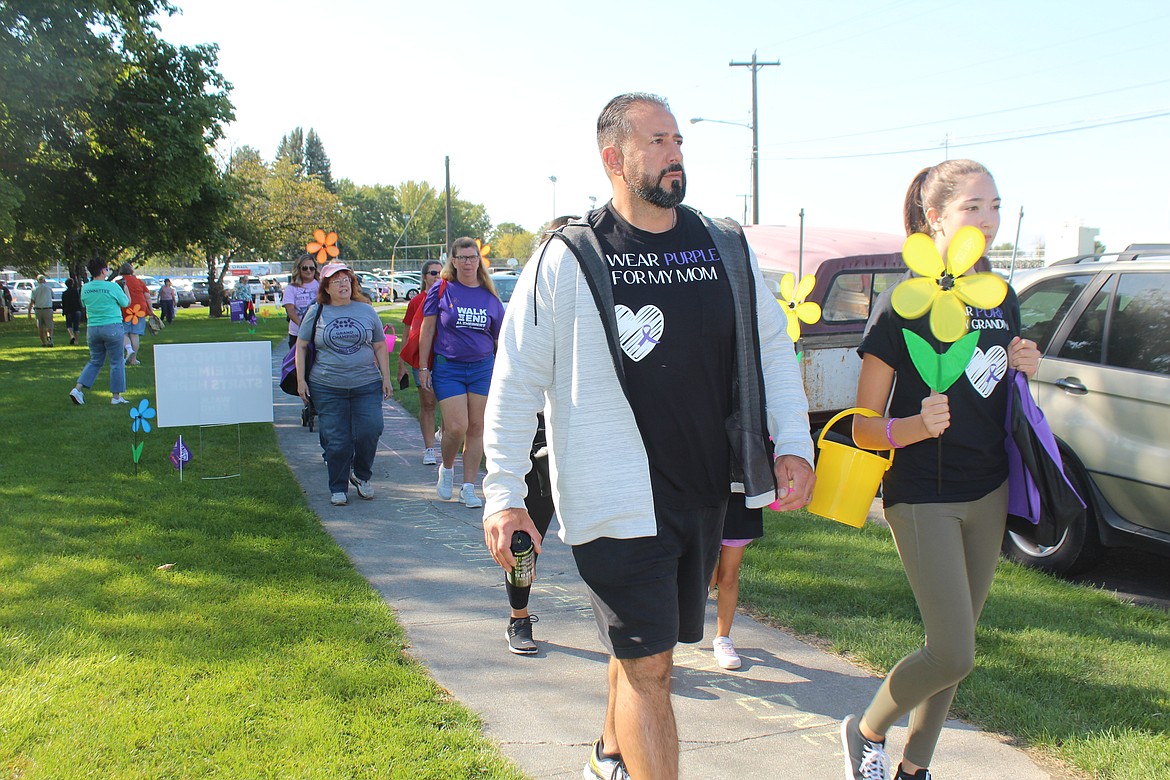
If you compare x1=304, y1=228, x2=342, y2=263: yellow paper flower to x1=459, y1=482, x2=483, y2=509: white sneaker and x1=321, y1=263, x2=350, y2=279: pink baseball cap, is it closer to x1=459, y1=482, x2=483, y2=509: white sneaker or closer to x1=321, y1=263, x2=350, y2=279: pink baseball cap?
x1=321, y1=263, x2=350, y2=279: pink baseball cap

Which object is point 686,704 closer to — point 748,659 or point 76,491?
point 748,659

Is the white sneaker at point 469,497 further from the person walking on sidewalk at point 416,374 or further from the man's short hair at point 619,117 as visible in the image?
the man's short hair at point 619,117

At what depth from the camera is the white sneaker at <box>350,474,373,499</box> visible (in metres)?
7.33

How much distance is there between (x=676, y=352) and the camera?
2475mm

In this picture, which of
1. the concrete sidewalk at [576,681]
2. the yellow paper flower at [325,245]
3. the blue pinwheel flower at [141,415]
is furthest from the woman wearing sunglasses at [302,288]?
the concrete sidewalk at [576,681]

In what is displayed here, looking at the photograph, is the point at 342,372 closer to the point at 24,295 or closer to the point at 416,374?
the point at 416,374

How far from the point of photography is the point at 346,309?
7.19 metres

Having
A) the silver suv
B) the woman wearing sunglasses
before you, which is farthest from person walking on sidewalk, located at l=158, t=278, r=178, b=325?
the silver suv

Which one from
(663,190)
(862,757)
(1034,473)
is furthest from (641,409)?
(862,757)

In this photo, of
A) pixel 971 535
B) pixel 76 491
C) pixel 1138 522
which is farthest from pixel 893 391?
pixel 76 491

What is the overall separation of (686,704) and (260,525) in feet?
11.8

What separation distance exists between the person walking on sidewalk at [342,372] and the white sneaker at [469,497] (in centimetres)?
78

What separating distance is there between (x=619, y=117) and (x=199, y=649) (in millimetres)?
2943

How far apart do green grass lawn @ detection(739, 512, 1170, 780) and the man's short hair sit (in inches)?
94.7
